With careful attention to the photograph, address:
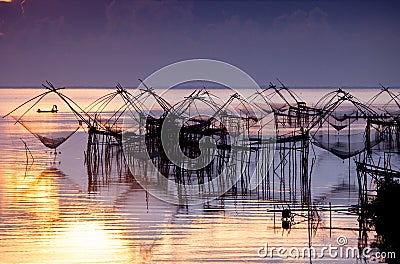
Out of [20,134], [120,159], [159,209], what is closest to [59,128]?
[20,134]

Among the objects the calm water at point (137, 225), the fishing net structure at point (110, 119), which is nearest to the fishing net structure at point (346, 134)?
the calm water at point (137, 225)

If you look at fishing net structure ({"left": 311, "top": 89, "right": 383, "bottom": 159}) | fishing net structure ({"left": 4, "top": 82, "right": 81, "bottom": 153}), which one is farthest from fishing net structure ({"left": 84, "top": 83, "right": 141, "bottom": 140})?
fishing net structure ({"left": 311, "top": 89, "right": 383, "bottom": 159})

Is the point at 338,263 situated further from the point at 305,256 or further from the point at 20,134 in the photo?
the point at 20,134

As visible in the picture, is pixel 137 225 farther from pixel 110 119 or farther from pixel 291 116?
pixel 110 119

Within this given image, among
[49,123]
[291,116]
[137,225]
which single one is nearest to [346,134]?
[291,116]

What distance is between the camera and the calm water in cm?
941

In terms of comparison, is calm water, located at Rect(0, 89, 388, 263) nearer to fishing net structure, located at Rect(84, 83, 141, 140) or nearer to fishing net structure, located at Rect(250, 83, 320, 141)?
fishing net structure, located at Rect(84, 83, 141, 140)

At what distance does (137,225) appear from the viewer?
36.9 feet

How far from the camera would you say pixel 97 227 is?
10992 mm

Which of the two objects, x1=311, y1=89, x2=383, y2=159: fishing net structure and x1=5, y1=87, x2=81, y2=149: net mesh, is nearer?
x1=311, y1=89, x2=383, y2=159: fishing net structure

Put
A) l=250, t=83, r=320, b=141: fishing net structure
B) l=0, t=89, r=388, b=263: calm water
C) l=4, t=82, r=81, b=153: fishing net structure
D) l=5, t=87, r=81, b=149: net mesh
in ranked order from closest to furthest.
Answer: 1. l=0, t=89, r=388, b=263: calm water
2. l=4, t=82, r=81, b=153: fishing net structure
3. l=5, t=87, r=81, b=149: net mesh
4. l=250, t=83, r=320, b=141: fishing net structure

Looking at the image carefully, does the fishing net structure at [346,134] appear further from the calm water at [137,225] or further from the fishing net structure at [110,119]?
the fishing net structure at [110,119]

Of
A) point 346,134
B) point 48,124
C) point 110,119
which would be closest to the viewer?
point 110,119

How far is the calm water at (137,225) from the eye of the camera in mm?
9414
